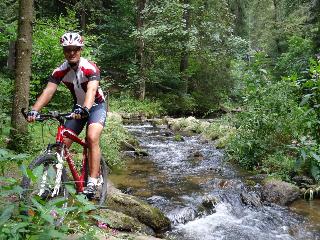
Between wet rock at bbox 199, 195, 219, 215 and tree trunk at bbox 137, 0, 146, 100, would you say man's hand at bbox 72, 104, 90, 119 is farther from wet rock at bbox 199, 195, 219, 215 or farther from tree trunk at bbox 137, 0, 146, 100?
tree trunk at bbox 137, 0, 146, 100

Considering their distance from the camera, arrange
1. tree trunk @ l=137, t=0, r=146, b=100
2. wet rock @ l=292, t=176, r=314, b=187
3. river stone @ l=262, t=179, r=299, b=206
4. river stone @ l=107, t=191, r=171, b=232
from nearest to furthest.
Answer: river stone @ l=107, t=191, r=171, b=232, river stone @ l=262, t=179, r=299, b=206, wet rock @ l=292, t=176, r=314, b=187, tree trunk @ l=137, t=0, r=146, b=100

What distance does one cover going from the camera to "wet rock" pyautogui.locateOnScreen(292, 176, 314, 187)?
958 centimetres

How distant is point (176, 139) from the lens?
15.6 m

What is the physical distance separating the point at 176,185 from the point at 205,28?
1748cm

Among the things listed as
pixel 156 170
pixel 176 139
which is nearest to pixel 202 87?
pixel 176 139

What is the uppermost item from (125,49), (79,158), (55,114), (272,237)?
(125,49)

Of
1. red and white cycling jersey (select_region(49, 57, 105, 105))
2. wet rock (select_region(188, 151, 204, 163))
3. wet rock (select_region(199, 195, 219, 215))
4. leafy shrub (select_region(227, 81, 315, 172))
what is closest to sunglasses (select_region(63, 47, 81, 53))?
red and white cycling jersey (select_region(49, 57, 105, 105))

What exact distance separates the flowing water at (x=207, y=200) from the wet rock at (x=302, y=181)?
2.82 feet

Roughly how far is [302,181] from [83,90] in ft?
21.6

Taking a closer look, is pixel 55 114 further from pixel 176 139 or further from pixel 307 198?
pixel 176 139

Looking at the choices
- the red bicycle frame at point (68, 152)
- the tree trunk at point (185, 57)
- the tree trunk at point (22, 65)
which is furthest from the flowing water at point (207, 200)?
the tree trunk at point (185, 57)

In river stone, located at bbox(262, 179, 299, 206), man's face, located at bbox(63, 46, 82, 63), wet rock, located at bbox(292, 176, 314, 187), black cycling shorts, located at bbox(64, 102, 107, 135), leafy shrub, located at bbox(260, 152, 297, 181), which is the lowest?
river stone, located at bbox(262, 179, 299, 206)

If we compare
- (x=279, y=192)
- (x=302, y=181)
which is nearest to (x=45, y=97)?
(x=279, y=192)

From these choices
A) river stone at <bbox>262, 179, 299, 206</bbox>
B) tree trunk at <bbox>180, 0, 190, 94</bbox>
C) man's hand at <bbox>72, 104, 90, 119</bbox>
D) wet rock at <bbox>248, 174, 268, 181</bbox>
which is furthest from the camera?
tree trunk at <bbox>180, 0, 190, 94</bbox>
